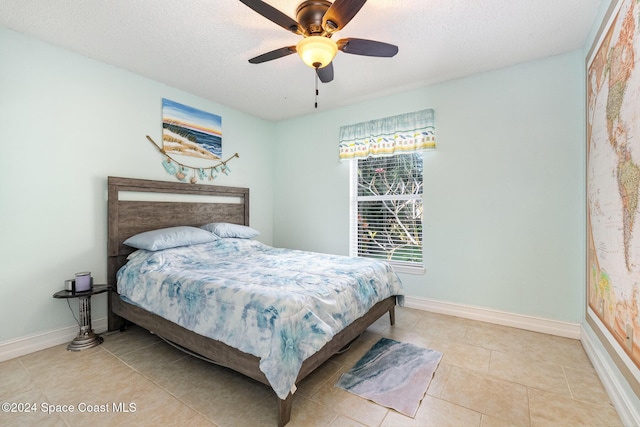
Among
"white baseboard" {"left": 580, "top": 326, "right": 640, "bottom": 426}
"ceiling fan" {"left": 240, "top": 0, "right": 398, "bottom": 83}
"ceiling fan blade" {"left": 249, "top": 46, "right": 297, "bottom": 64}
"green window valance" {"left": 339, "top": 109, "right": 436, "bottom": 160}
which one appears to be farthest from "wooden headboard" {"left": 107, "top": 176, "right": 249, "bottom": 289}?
"white baseboard" {"left": 580, "top": 326, "right": 640, "bottom": 426}

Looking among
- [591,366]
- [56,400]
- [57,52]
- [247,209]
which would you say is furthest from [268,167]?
[591,366]

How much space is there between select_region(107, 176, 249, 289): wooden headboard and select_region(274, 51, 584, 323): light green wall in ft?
7.58

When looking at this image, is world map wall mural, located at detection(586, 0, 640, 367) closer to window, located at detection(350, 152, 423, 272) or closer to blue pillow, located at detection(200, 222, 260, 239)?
window, located at detection(350, 152, 423, 272)

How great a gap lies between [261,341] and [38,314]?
2.20 metres

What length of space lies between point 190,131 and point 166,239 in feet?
4.80

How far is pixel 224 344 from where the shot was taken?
174 cm

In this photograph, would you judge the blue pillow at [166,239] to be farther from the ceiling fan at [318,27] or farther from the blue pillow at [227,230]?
the ceiling fan at [318,27]

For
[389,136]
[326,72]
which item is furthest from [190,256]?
[389,136]

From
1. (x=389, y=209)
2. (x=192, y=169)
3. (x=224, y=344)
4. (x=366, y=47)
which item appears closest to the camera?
(x=224, y=344)

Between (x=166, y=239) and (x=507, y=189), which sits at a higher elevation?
(x=507, y=189)

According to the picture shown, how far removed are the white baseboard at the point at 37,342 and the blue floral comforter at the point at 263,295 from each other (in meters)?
0.54

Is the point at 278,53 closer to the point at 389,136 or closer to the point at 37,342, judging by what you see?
the point at 389,136

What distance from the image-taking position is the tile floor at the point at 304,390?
1.54m

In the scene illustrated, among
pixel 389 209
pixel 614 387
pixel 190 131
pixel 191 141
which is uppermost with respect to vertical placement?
pixel 190 131
